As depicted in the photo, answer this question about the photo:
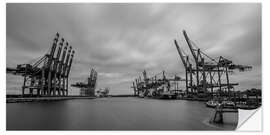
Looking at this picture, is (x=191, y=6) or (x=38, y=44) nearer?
(x=191, y=6)

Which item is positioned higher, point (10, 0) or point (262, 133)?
point (10, 0)

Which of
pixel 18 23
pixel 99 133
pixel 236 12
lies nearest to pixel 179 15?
pixel 236 12

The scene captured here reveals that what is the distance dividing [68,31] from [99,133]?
4674 mm

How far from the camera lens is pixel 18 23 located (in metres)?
5.73

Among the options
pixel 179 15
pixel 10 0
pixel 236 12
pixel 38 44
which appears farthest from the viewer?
pixel 38 44

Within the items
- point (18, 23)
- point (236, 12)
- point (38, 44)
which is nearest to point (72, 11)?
point (18, 23)

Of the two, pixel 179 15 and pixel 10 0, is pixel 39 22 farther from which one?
pixel 179 15

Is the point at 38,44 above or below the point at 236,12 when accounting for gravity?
below

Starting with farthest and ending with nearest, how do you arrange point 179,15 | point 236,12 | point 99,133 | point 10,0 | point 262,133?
point 179,15, point 236,12, point 10,0, point 99,133, point 262,133

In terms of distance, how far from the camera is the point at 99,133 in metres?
4.79

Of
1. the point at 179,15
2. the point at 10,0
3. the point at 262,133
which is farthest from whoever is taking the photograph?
the point at 179,15

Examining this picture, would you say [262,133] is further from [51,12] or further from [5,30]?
[5,30]

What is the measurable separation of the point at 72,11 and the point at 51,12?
0.75 meters
